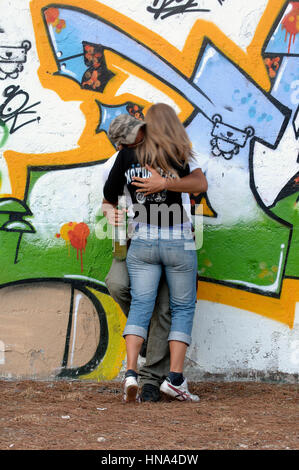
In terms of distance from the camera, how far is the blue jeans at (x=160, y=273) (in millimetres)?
3682

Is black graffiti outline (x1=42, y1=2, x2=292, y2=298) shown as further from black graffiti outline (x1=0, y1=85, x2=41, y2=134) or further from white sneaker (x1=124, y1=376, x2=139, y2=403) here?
white sneaker (x1=124, y1=376, x2=139, y2=403)

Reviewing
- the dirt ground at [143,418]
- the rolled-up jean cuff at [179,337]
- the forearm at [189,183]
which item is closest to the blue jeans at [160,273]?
the rolled-up jean cuff at [179,337]

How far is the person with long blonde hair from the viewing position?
3.63 meters

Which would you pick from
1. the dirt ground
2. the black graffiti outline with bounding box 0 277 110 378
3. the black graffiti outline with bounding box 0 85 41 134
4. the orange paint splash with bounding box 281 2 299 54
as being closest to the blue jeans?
the dirt ground

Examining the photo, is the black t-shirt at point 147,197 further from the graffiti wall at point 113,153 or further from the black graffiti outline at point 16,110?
the black graffiti outline at point 16,110

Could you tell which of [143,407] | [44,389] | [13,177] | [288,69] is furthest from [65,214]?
[288,69]

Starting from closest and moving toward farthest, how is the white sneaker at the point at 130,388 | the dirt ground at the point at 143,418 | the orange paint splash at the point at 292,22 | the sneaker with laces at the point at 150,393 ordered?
the dirt ground at the point at 143,418, the white sneaker at the point at 130,388, the sneaker with laces at the point at 150,393, the orange paint splash at the point at 292,22

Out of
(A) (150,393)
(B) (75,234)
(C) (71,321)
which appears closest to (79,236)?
(B) (75,234)

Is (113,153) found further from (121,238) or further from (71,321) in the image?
(71,321)

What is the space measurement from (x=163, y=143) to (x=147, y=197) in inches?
13.3

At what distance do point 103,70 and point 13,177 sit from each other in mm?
982

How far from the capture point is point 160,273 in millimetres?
3750

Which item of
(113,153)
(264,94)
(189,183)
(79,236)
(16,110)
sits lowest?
(79,236)

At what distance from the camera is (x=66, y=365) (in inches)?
168
